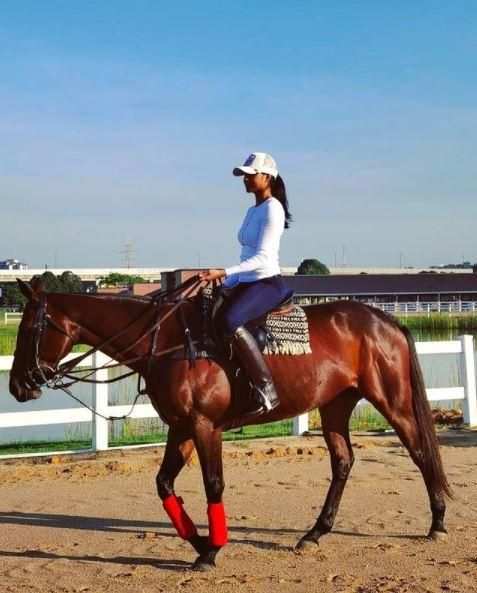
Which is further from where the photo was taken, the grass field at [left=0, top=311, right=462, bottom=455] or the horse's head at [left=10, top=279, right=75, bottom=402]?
the grass field at [left=0, top=311, right=462, bottom=455]

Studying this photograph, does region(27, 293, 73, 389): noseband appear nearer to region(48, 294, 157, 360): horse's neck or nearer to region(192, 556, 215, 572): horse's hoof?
region(48, 294, 157, 360): horse's neck

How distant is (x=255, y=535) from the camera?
7.17 metres

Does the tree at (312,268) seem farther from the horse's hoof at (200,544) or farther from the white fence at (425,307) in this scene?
→ the horse's hoof at (200,544)

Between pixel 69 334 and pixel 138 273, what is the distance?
134318 mm

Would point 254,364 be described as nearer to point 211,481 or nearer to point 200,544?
point 211,481

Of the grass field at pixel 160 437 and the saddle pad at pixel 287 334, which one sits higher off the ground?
the saddle pad at pixel 287 334

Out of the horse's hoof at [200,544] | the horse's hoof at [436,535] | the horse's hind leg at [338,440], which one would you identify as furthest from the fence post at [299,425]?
the horse's hoof at [200,544]

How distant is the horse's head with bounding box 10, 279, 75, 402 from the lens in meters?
6.22

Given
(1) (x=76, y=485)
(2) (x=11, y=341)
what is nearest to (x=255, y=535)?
(1) (x=76, y=485)

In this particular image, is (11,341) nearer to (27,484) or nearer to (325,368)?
(27,484)

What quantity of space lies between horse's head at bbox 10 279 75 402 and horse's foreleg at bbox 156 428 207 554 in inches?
43.2

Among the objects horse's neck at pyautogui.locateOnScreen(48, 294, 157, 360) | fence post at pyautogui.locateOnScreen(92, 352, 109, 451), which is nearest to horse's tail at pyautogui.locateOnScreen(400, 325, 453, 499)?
horse's neck at pyautogui.locateOnScreen(48, 294, 157, 360)

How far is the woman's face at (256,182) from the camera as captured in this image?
6.62m

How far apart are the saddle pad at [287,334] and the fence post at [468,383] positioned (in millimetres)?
7664
